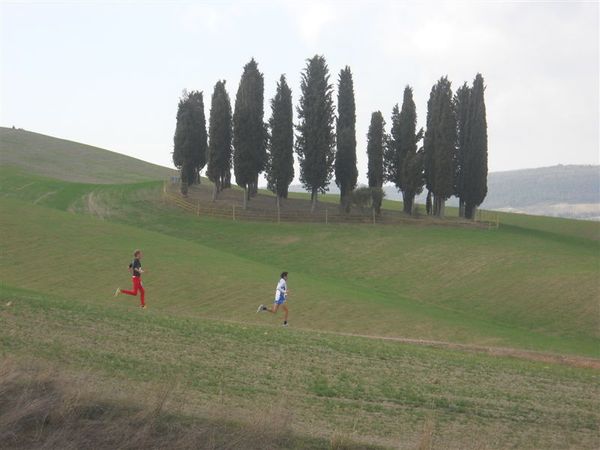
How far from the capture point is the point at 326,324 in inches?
1129

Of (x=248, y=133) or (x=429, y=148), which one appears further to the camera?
(x=429, y=148)

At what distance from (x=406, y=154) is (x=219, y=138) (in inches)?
729

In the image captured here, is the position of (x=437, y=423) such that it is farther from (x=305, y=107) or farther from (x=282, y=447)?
(x=305, y=107)

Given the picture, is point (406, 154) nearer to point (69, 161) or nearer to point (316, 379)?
point (316, 379)

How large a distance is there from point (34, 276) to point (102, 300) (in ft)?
19.1

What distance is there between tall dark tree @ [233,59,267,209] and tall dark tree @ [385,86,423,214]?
45.5 feet

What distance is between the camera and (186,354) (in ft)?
53.2

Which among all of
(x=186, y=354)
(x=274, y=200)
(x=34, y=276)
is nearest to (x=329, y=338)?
(x=186, y=354)

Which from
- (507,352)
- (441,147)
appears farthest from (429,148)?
(507,352)

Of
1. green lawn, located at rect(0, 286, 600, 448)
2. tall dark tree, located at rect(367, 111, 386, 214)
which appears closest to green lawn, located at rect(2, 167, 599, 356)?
tall dark tree, located at rect(367, 111, 386, 214)

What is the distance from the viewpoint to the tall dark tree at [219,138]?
66875mm

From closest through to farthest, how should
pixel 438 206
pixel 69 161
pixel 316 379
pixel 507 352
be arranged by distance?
1. pixel 316 379
2. pixel 507 352
3. pixel 438 206
4. pixel 69 161

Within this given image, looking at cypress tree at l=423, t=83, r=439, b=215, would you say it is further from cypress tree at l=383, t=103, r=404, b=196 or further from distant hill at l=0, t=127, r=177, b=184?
distant hill at l=0, t=127, r=177, b=184

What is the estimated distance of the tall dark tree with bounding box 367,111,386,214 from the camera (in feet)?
226
